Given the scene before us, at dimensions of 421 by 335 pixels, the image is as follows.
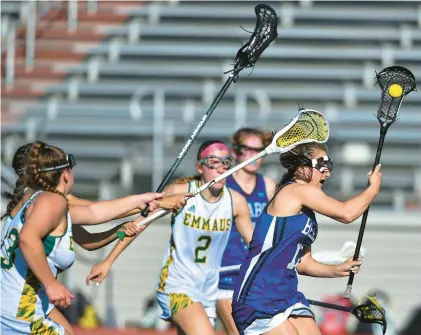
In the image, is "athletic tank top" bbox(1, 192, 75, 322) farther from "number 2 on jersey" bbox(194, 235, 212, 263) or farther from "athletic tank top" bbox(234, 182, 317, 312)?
"number 2 on jersey" bbox(194, 235, 212, 263)

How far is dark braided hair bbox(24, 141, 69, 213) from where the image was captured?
5457 millimetres

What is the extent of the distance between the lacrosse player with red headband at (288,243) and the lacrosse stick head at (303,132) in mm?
35

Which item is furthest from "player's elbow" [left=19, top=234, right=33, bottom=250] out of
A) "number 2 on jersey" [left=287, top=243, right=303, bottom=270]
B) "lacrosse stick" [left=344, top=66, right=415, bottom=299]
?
"lacrosse stick" [left=344, top=66, right=415, bottom=299]

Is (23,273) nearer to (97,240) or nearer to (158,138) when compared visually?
(97,240)

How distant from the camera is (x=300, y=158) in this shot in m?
5.97

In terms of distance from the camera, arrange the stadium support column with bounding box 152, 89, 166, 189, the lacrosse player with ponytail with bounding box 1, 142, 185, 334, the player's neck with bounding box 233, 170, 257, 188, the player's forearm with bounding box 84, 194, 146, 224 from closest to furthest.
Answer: the lacrosse player with ponytail with bounding box 1, 142, 185, 334 < the player's forearm with bounding box 84, 194, 146, 224 < the player's neck with bounding box 233, 170, 257, 188 < the stadium support column with bounding box 152, 89, 166, 189

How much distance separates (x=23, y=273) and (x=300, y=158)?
164 centimetres

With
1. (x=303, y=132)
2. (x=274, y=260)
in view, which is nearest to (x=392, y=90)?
(x=303, y=132)

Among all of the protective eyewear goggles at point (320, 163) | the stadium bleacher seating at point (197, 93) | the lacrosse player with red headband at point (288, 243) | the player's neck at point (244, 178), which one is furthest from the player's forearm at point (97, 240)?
the stadium bleacher seating at point (197, 93)

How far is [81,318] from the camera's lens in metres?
11.4

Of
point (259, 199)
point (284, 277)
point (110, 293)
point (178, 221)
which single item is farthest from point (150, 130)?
point (284, 277)

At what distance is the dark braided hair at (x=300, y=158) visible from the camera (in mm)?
5949

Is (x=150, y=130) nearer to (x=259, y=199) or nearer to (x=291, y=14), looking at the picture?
(x=291, y=14)

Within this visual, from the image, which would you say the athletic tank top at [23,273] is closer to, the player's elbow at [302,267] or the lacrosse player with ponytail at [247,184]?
the player's elbow at [302,267]
